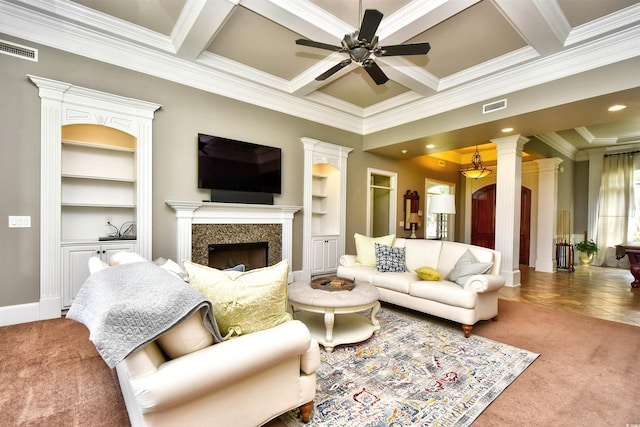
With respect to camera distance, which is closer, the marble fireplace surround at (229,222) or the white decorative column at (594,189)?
the marble fireplace surround at (229,222)

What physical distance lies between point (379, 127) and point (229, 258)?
148 inches

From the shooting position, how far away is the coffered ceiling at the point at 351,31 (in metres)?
2.92

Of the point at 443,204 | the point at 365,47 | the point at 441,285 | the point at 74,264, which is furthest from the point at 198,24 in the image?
the point at 443,204

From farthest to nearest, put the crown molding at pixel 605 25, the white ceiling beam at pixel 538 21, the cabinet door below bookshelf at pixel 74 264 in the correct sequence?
the cabinet door below bookshelf at pixel 74 264
the crown molding at pixel 605 25
the white ceiling beam at pixel 538 21

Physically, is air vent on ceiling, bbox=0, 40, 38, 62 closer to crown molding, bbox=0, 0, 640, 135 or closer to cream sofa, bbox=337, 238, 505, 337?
crown molding, bbox=0, 0, 640, 135

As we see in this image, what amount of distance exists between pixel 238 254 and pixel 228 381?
11.5 ft

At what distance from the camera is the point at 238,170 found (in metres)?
4.42

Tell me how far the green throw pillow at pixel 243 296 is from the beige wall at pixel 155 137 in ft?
8.92

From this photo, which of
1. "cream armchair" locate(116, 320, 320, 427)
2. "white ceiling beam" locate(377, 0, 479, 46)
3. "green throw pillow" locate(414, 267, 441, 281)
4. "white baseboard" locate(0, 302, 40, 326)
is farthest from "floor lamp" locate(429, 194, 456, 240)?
"white baseboard" locate(0, 302, 40, 326)

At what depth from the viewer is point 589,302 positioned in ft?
13.8

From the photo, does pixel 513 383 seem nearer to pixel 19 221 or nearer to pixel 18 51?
pixel 19 221

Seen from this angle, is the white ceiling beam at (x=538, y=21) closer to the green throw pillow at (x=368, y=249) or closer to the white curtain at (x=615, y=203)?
the green throw pillow at (x=368, y=249)

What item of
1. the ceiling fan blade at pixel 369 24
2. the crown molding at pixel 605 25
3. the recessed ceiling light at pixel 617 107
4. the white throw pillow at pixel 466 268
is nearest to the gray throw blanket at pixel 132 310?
the ceiling fan blade at pixel 369 24

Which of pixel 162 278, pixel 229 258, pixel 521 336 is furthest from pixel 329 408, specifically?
pixel 229 258
